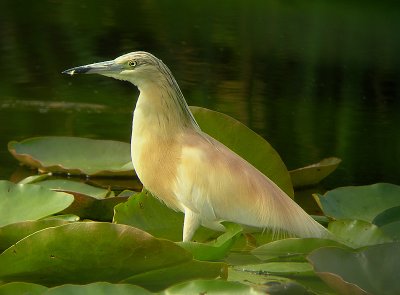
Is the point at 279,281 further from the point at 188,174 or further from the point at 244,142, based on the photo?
the point at 244,142

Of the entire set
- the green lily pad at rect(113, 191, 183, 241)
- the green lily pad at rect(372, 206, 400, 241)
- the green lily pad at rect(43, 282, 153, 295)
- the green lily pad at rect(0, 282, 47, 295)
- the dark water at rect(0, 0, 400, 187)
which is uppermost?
the green lily pad at rect(43, 282, 153, 295)

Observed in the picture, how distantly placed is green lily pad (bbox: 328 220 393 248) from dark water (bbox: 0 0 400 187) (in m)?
1.16

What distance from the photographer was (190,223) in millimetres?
2789

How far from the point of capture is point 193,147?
2.83m

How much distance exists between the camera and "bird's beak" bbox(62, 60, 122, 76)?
268 centimetres

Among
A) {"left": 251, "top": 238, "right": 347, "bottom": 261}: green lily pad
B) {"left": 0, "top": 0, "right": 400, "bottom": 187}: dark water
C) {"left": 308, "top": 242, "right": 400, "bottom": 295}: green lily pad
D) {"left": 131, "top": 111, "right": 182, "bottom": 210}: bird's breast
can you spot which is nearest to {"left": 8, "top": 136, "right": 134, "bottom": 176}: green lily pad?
{"left": 0, "top": 0, "right": 400, "bottom": 187}: dark water

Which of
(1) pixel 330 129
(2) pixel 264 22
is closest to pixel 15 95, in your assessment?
(1) pixel 330 129

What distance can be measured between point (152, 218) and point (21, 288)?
0.79m

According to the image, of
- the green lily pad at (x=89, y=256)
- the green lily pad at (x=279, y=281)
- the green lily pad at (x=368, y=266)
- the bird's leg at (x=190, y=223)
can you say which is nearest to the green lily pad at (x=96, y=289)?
the green lily pad at (x=89, y=256)

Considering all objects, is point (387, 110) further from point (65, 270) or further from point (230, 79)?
point (65, 270)

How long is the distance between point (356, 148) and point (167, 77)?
7.18ft

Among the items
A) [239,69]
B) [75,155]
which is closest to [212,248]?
[75,155]

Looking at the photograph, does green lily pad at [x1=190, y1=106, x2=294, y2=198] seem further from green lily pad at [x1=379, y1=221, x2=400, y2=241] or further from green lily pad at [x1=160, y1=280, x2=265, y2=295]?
green lily pad at [x1=160, y1=280, x2=265, y2=295]

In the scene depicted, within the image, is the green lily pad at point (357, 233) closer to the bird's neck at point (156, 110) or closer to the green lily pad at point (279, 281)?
the green lily pad at point (279, 281)
